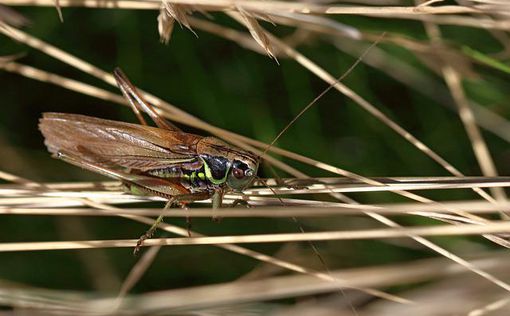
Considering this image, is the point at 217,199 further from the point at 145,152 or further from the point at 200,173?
the point at 145,152

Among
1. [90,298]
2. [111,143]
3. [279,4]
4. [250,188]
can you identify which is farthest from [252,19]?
[90,298]

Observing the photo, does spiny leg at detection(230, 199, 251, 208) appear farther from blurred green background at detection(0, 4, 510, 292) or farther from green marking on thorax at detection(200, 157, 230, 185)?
blurred green background at detection(0, 4, 510, 292)

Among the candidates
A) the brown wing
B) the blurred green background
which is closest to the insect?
the brown wing

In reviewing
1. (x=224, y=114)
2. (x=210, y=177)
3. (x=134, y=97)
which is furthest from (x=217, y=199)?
(x=224, y=114)

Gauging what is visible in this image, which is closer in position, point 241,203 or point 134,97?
point 241,203

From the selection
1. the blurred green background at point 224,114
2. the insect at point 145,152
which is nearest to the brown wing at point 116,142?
the insect at point 145,152

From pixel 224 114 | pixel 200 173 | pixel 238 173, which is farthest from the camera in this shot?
pixel 224 114

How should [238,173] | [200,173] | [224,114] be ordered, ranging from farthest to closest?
[224,114] → [200,173] → [238,173]

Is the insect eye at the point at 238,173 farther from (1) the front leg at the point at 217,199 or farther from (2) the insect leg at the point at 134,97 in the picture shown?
(2) the insect leg at the point at 134,97
